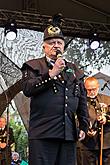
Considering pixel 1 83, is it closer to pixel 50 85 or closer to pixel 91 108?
pixel 91 108

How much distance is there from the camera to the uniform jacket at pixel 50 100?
2604 mm

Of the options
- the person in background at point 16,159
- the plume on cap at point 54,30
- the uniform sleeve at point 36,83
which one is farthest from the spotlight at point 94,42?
the uniform sleeve at point 36,83

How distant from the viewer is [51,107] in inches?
104

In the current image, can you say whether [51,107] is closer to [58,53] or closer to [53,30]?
[58,53]

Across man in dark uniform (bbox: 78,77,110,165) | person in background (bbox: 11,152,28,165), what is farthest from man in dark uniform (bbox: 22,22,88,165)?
person in background (bbox: 11,152,28,165)

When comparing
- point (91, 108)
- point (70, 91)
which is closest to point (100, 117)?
point (91, 108)

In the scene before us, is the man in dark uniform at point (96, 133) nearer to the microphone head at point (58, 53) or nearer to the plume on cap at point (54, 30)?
the plume on cap at point (54, 30)

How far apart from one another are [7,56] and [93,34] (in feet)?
5.78

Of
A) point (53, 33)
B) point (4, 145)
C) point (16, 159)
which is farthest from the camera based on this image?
point (16, 159)

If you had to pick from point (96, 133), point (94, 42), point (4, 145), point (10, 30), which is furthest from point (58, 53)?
point (94, 42)

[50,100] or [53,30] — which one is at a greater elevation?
[53,30]

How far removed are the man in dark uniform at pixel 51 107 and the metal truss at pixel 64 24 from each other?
16.4 feet

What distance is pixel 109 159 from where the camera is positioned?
4.96m

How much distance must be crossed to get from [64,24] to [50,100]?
215 inches
